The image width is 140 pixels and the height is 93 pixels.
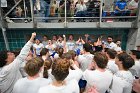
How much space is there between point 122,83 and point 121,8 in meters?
7.71

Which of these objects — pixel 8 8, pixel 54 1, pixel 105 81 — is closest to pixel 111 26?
pixel 54 1

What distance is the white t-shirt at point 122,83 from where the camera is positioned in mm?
3410

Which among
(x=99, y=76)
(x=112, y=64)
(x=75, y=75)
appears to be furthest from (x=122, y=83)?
(x=112, y=64)

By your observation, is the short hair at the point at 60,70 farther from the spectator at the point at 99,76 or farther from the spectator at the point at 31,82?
the spectator at the point at 99,76

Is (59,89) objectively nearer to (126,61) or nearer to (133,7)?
(126,61)

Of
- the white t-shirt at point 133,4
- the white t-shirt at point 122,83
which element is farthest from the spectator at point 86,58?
the white t-shirt at point 133,4

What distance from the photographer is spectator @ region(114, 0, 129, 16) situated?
405 inches

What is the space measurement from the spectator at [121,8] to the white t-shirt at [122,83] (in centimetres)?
733

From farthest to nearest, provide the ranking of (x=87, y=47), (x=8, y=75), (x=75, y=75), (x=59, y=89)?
(x=87, y=47) → (x=75, y=75) → (x=8, y=75) → (x=59, y=89)

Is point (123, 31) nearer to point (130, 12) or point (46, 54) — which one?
point (130, 12)

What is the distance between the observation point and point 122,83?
3406 millimetres

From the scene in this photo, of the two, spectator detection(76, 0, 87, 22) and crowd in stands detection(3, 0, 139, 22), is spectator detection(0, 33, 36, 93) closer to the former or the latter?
crowd in stands detection(3, 0, 139, 22)

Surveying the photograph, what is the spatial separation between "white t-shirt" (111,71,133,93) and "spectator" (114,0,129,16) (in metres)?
7.33

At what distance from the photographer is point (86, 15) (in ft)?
33.9
